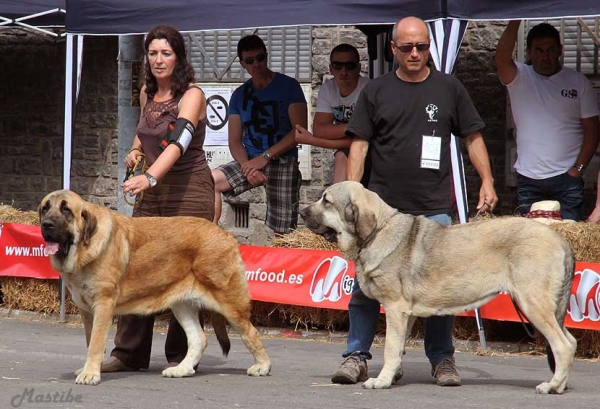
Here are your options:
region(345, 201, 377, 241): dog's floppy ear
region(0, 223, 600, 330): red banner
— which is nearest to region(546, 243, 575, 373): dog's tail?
region(345, 201, 377, 241): dog's floppy ear

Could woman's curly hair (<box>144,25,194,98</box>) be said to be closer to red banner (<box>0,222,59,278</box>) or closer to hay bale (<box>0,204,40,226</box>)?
red banner (<box>0,222,59,278</box>)

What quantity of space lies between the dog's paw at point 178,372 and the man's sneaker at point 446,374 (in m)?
1.68

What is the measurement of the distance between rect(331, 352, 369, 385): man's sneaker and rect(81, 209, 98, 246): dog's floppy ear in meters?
1.83

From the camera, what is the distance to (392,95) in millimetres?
7844

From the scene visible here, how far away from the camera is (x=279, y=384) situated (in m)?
7.85

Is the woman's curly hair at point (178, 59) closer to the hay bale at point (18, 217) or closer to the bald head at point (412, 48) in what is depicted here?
the bald head at point (412, 48)

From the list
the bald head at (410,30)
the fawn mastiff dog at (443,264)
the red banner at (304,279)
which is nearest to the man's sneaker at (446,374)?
the fawn mastiff dog at (443,264)

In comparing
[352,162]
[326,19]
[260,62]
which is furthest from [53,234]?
[260,62]

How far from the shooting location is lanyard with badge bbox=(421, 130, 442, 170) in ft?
25.6

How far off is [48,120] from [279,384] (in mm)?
10151

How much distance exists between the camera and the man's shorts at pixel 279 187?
1181 centimetres

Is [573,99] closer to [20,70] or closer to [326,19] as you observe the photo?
[326,19]

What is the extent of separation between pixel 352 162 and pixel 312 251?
8.82 feet

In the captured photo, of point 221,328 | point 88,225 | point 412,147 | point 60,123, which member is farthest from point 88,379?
point 60,123
